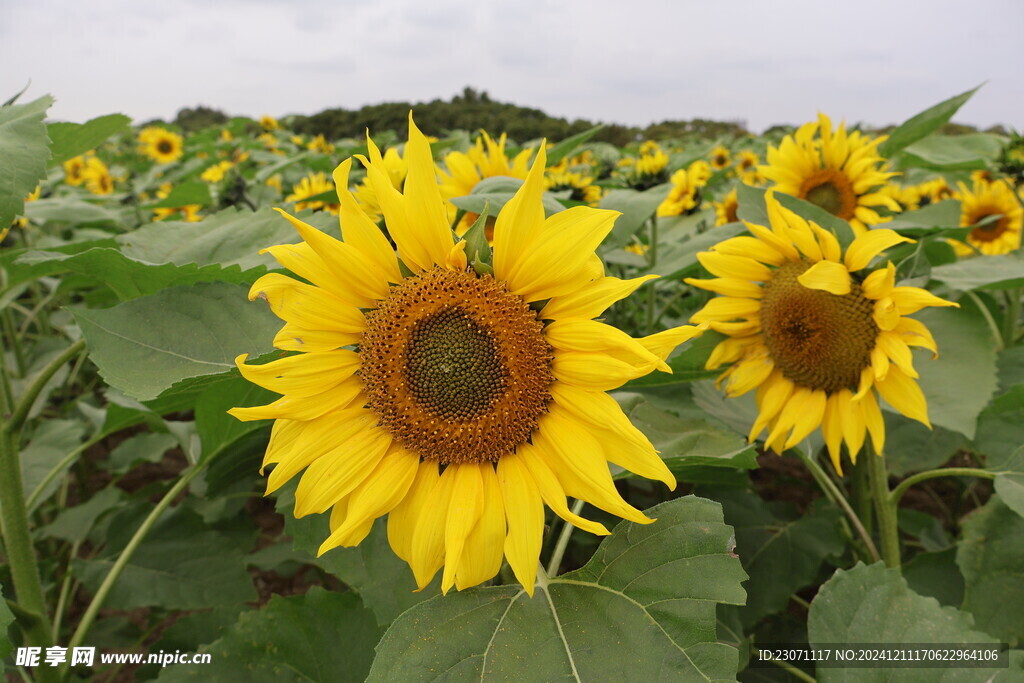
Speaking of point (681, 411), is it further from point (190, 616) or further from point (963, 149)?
point (963, 149)

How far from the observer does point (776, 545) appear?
1930mm

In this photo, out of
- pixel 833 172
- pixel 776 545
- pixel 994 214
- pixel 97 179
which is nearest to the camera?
pixel 776 545

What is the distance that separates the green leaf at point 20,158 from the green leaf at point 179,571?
1.29 m

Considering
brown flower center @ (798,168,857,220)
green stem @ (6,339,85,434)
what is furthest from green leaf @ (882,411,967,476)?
green stem @ (6,339,85,434)

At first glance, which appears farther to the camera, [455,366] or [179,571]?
[179,571]

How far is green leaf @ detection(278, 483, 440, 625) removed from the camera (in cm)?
134

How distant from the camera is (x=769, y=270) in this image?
1639mm

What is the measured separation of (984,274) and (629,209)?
3.18 ft

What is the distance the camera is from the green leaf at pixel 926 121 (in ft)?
6.69

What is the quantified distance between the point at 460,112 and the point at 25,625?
9.69 m

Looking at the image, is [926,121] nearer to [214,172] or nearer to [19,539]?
[19,539]

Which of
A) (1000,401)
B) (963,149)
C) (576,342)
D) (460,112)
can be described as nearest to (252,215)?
(576,342)

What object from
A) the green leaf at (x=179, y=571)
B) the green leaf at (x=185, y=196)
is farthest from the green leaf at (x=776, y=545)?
the green leaf at (x=185, y=196)

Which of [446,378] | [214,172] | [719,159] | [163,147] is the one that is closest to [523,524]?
[446,378]
